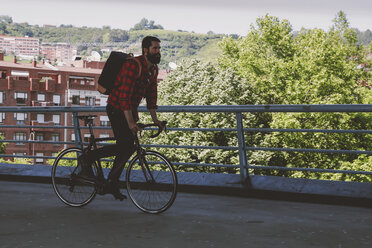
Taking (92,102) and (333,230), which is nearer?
(333,230)

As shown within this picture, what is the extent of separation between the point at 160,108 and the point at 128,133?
1.76 m

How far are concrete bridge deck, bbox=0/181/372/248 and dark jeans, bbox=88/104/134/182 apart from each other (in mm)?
485

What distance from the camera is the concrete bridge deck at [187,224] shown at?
5175 millimetres

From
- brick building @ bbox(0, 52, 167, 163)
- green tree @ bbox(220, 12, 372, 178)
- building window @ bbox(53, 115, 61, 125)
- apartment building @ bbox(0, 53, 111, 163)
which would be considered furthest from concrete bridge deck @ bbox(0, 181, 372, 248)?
building window @ bbox(53, 115, 61, 125)

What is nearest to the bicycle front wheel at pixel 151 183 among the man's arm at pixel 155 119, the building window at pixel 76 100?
the man's arm at pixel 155 119

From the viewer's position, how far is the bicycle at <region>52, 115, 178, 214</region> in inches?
265

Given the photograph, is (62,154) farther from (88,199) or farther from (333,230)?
(333,230)

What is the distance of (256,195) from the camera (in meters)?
8.29

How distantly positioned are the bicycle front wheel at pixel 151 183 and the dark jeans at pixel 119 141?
0.15m

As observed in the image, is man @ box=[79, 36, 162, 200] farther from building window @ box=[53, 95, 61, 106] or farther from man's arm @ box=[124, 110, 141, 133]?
building window @ box=[53, 95, 61, 106]

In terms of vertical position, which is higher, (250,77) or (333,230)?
(250,77)

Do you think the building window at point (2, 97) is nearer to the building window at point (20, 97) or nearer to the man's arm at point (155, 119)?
the building window at point (20, 97)

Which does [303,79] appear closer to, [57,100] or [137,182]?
[137,182]

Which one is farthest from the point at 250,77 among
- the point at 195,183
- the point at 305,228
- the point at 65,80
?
the point at 65,80
